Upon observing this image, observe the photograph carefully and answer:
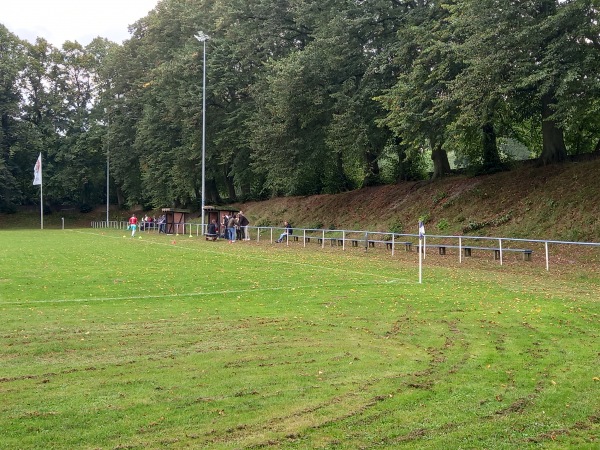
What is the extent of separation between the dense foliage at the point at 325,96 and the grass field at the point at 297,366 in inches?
457

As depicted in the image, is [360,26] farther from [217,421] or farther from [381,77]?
[217,421]

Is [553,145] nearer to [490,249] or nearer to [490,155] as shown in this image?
[490,155]

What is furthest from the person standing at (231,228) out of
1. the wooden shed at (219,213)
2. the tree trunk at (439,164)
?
the tree trunk at (439,164)

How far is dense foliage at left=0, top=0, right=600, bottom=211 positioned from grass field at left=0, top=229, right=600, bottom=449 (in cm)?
1160

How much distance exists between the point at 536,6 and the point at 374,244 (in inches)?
512

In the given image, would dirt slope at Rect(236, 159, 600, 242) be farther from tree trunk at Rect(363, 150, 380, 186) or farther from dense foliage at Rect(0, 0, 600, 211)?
dense foliage at Rect(0, 0, 600, 211)

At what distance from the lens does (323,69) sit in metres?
35.8

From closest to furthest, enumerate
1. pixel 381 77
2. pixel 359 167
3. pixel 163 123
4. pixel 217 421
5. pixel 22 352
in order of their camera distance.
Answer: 1. pixel 217 421
2. pixel 22 352
3. pixel 381 77
4. pixel 359 167
5. pixel 163 123

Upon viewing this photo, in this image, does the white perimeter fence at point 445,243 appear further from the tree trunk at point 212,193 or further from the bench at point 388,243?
the tree trunk at point 212,193

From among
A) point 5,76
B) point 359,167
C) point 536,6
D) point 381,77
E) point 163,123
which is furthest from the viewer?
point 5,76

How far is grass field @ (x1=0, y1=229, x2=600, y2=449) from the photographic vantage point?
5.13 meters

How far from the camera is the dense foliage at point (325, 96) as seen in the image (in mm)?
23000

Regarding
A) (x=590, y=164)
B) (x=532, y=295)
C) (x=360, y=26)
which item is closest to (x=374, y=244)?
(x=590, y=164)

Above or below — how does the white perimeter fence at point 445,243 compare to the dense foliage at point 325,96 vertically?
below
